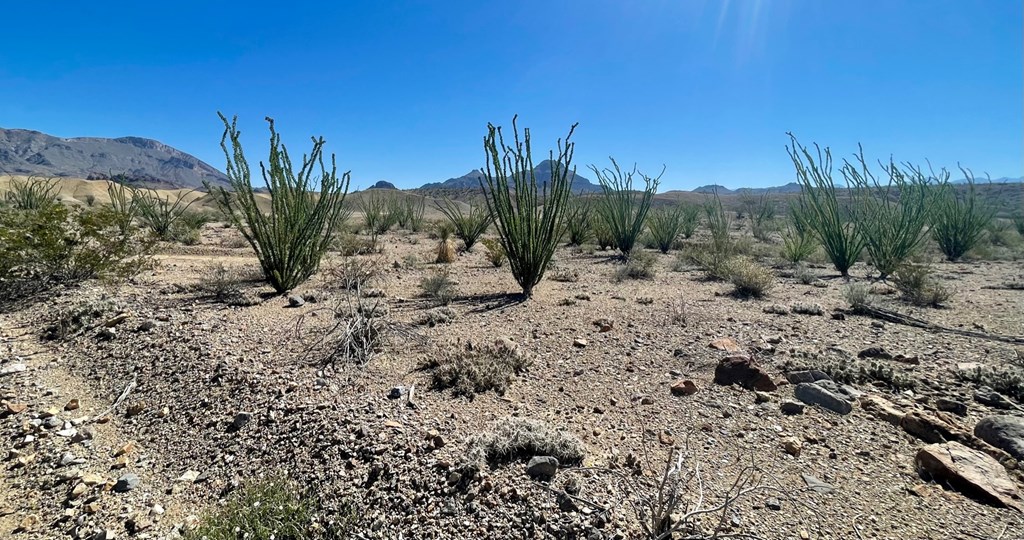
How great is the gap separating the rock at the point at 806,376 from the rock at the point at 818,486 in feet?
4.59

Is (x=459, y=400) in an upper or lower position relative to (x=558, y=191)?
lower

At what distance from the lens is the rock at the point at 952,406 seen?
3.16m

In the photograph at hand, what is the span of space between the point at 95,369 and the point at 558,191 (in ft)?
19.2

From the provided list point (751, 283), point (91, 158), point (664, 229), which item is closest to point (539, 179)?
point (664, 229)

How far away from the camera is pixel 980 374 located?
361 centimetres

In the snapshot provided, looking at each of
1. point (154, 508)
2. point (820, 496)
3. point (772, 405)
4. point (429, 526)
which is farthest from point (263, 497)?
point (772, 405)

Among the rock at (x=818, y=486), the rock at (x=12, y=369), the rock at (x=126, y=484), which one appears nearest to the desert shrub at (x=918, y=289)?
the rock at (x=818, y=486)

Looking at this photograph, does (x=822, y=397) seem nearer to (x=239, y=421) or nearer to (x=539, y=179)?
(x=239, y=421)

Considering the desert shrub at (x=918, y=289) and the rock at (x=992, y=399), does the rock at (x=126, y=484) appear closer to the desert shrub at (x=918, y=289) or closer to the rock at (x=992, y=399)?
the rock at (x=992, y=399)

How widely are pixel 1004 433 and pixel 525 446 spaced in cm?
Result: 287

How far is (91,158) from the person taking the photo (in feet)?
517

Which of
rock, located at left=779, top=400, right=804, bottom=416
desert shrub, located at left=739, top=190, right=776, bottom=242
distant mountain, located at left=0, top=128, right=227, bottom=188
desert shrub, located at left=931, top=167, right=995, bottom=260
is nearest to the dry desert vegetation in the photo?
rock, located at left=779, top=400, right=804, bottom=416

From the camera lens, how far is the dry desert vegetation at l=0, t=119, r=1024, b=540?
89.4 inches

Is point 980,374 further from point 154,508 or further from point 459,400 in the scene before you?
point 154,508
